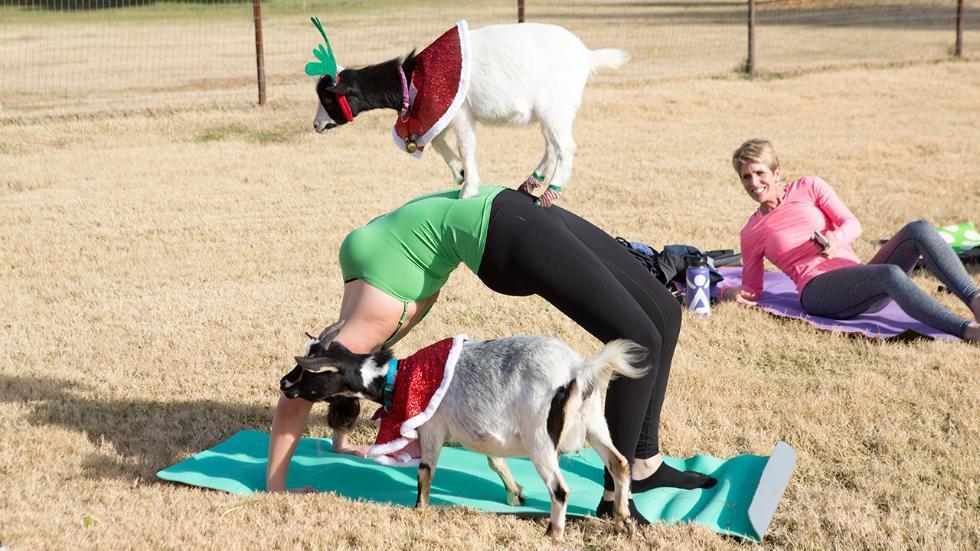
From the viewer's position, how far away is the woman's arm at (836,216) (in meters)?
6.35

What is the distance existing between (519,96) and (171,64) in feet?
61.4

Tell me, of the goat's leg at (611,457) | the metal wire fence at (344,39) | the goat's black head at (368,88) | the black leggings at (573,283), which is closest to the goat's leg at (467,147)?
the black leggings at (573,283)

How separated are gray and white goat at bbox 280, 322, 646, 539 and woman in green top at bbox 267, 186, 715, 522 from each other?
0.44ft

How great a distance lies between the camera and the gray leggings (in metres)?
5.82

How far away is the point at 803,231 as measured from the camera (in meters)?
6.37

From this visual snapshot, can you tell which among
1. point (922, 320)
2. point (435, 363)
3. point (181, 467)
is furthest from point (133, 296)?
point (922, 320)

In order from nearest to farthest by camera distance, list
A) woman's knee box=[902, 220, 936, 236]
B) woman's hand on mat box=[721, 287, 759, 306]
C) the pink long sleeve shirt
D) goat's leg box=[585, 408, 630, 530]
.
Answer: goat's leg box=[585, 408, 630, 530] → woman's knee box=[902, 220, 936, 236] → the pink long sleeve shirt → woman's hand on mat box=[721, 287, 759, 306]

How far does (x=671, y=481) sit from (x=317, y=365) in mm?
1534

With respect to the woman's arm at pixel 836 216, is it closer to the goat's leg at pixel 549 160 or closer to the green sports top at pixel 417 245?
the goat's leg at pixel 549 160

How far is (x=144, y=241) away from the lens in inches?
335

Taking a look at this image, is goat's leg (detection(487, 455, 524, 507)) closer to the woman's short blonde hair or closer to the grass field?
the grass field

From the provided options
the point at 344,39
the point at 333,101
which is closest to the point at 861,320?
the point at 333,101

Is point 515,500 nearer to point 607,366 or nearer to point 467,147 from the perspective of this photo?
point 607,366

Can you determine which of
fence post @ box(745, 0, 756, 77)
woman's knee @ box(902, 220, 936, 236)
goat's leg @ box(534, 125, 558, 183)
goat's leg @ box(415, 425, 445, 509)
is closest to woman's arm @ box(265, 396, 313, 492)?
goat's leg @ box(415, 425, 445, 509)
